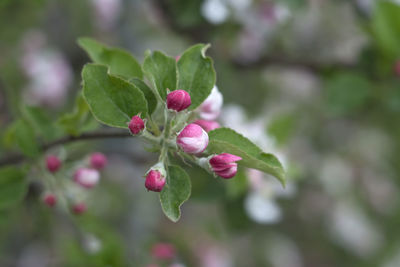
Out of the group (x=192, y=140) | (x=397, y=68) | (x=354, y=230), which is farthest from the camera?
(x=354, y=230)

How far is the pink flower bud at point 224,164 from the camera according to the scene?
678 mm

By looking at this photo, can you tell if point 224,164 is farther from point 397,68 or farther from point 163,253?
point 397,68

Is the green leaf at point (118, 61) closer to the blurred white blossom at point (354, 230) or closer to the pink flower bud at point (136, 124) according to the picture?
the pink flower bud at point (136, 124)

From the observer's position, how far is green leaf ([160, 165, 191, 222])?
0.68 meters

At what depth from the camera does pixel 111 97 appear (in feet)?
2.33

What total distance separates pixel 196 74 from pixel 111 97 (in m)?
0.14

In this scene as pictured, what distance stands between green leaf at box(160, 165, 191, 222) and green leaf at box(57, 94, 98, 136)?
24 cm

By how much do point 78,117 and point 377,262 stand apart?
253 centimetres

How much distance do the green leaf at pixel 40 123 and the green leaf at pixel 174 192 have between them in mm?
378

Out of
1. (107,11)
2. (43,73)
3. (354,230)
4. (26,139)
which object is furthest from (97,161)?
(354,230)

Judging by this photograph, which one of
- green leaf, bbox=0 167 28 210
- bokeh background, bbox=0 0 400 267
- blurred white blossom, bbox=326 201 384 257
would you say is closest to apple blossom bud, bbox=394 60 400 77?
bokeh background, bbox=0 0 400 267

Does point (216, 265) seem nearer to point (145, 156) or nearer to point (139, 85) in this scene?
point (145, 156)

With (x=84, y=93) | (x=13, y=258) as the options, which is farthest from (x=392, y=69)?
(x=13, y=258)

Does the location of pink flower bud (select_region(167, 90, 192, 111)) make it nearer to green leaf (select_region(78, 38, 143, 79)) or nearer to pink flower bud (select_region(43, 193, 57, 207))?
→ green leaf (select_region(78, 38, 143, 79))
